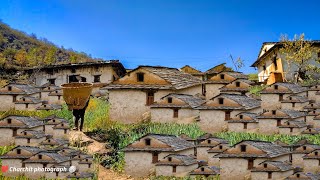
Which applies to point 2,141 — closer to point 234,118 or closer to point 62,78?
point 234,118

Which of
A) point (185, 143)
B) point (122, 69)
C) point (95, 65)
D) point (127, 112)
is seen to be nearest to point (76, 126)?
point (127, 112)

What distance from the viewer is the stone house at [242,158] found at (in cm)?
2333

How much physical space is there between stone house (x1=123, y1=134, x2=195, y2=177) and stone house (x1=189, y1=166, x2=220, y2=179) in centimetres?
189

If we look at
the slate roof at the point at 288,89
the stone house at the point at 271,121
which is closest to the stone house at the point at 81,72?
the slate roof at the point at 288,89

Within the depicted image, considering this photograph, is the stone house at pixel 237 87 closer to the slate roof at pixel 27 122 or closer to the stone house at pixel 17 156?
the slate roof at pixel 27 122

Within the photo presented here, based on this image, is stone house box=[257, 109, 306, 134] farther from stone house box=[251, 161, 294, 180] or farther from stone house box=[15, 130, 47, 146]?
stone house box=[15, 130, 47, 146]

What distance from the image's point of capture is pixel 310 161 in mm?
24984

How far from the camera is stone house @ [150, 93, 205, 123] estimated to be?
3291cm

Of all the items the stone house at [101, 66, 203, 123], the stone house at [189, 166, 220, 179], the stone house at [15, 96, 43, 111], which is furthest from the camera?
the stone house at [15, 96, 43, 111]

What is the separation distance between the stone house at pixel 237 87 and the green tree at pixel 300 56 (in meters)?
11.7

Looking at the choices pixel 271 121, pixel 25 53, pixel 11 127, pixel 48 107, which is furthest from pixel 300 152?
pixel 25 53

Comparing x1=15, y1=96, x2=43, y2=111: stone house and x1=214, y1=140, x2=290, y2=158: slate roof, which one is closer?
x1=214, y1=140, x2=290, y2=158: slate roof

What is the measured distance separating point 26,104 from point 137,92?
39.4 feet

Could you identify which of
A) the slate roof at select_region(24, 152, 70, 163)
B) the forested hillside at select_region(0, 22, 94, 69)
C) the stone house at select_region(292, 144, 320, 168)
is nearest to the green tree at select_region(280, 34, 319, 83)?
the stone house at select_region(292, 144, 320, 168)
